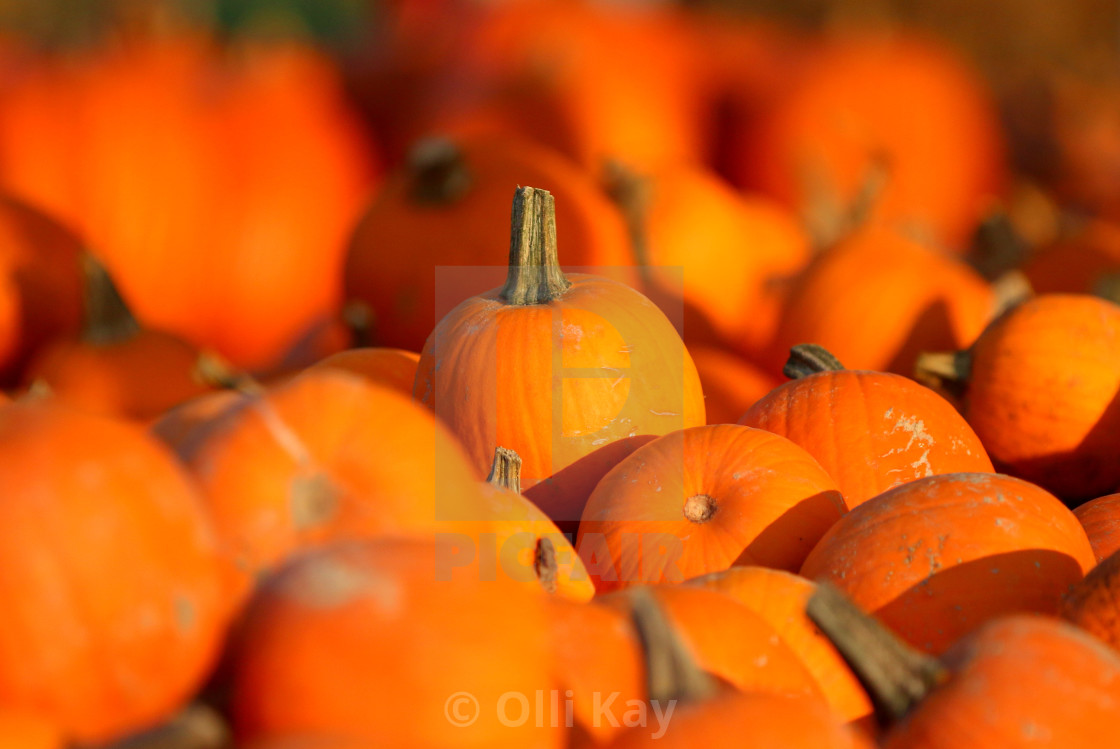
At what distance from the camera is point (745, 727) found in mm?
781

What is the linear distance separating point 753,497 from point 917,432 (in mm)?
348

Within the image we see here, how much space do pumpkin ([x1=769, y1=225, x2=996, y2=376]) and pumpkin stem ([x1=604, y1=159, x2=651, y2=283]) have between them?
1.34 feet

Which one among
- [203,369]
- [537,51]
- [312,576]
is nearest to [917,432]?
[312,576]

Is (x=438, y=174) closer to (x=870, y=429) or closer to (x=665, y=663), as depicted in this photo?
(x=870, y=429)

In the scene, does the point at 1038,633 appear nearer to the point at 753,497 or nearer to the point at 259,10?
the point at 753,497

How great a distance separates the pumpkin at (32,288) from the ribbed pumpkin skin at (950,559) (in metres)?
1.80

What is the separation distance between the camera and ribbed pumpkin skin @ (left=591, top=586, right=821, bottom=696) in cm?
96

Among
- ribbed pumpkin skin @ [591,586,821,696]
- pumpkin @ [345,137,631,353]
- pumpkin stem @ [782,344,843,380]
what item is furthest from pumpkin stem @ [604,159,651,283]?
ribbed pumpkin skin @ [591,586,821,696]

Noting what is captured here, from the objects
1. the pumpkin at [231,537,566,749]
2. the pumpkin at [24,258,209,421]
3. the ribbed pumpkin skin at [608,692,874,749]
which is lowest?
the pumpkin at [24,258,209,421]

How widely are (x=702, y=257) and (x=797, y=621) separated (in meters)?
1.84

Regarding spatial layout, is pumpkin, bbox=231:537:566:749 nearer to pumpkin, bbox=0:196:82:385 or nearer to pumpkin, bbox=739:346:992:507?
pumpkin, bbox=739:346:992:507

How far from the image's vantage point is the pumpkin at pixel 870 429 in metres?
1.57

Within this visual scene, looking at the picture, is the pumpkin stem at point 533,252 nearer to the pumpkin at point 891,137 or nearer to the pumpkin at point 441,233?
the pumpkin at point 441,233

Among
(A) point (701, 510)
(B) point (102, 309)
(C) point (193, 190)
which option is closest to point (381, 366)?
(A) point (701, 510)
